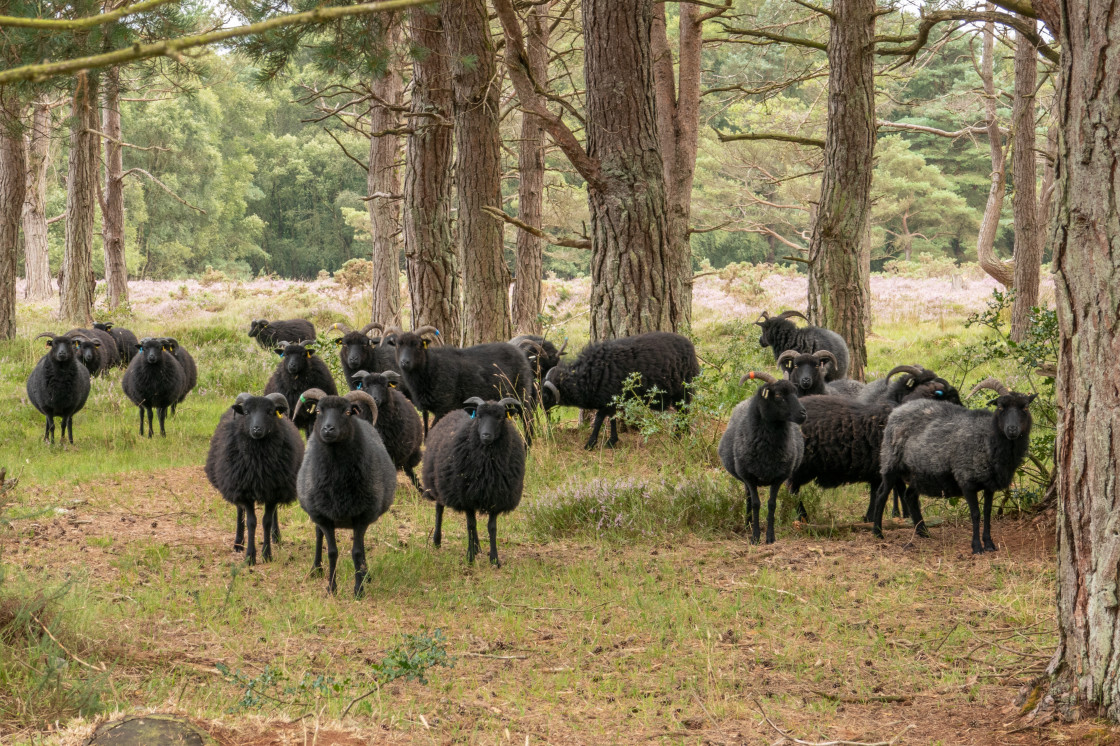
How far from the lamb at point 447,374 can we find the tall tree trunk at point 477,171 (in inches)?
91.9

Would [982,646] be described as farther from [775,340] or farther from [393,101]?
[393,101]

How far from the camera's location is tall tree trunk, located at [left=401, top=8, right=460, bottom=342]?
15047 mm

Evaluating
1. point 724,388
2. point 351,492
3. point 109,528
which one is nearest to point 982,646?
point 351,492

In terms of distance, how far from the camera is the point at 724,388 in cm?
1120

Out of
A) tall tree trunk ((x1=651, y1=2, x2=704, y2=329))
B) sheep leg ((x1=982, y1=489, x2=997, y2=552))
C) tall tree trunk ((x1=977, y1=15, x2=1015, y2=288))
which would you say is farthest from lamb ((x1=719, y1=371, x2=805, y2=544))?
tall tree trunk ((x1=977, y1=15, x2=1015, y2=288))

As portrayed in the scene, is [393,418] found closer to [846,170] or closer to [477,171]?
[477,171]

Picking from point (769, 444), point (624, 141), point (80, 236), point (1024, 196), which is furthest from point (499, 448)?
point (80, 236)

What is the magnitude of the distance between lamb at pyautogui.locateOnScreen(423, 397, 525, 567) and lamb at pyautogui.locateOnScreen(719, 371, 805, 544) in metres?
2.04

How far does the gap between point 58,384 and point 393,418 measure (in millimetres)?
5581

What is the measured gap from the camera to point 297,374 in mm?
11820

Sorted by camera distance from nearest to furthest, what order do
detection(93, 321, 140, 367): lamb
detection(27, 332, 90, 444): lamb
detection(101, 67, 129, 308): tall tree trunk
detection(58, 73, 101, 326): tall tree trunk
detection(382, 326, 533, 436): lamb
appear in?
detection(382, 326, 533, 436): lamb < detection(27, 332, 90, 444): lamb < detection(93, 321, 140, 367): lamb < detection(58, 73, 101, 326): tall tree trunk < detection(101, 67, 129, 308): tall tree trunk

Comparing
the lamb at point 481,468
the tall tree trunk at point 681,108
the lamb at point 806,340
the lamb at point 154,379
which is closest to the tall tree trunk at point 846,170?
the lamb at point 806,340

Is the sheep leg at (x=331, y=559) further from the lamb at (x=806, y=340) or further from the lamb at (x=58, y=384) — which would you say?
the lamb at (x=806, y=340)

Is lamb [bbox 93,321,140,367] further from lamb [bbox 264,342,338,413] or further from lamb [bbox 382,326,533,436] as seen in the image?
lamb [bbox 382,326,533,436]
